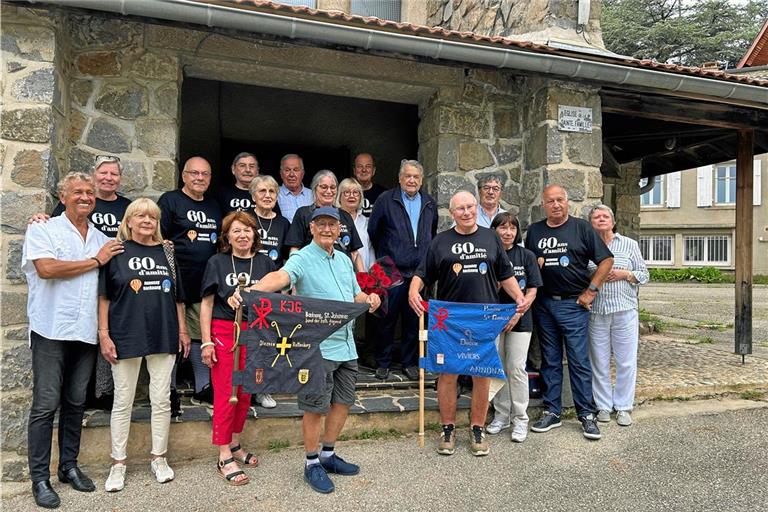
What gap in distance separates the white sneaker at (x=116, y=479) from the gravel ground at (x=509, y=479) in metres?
0.04

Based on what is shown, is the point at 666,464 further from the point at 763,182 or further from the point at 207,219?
the point at 763,182

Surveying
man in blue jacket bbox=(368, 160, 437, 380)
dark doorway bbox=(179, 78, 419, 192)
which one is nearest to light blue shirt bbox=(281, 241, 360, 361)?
man in blue jacket bbox=(368, 160, 437, 380)

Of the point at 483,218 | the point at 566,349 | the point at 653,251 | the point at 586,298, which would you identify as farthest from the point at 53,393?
the point at 653,251

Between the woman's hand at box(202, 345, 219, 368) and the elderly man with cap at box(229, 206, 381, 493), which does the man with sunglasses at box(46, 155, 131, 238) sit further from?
the elderly man with cap at box(229, 206, 381, 493)

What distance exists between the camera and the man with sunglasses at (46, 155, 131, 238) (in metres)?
3.79

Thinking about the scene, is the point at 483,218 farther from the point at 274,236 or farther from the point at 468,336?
the point at 274,236

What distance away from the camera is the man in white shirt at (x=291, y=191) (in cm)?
479

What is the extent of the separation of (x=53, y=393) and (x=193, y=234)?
134cm

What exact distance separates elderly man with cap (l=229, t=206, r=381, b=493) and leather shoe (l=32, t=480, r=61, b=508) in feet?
4.67

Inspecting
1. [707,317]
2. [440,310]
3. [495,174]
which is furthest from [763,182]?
[440,310]

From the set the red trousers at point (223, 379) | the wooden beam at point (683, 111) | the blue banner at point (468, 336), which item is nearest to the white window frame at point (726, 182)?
the wooden beam at point (683, 111)

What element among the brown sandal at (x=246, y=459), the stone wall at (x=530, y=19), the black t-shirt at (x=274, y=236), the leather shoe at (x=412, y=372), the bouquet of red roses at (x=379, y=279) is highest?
the stone wall at (x=530, y=19)

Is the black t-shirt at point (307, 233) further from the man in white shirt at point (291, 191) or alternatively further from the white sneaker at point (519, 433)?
the white sneaker at point (519, 433)

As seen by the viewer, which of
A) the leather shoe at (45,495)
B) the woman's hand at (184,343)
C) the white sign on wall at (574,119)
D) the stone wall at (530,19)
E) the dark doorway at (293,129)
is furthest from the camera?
the dark doorway at (293,129)
